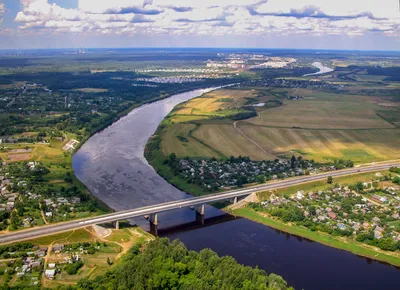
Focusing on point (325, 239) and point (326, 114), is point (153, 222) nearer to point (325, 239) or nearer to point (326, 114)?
point (325, 239)

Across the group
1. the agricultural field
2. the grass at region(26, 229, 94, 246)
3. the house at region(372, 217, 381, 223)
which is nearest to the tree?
the agricultural field

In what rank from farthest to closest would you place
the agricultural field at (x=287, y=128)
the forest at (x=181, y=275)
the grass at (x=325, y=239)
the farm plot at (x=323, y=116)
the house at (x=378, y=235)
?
the farm plot at (x=323, y=116) < the agricultural field at (x=287, y=128) < the house at (x=378, y=235) < the grass at (x=325, y=239) < the forest at (x=181, y=275)

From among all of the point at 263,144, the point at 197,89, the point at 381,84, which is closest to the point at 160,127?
the point at 263,144

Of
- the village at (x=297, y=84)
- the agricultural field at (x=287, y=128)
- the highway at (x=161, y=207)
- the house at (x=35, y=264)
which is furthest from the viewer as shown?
the village at (x=297, y=84)

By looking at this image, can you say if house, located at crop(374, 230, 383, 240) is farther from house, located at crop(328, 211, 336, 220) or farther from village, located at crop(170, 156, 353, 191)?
village, located at crop(170, 156, 353, 191)

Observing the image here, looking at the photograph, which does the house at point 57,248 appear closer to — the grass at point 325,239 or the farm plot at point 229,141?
the grass at point 325,239

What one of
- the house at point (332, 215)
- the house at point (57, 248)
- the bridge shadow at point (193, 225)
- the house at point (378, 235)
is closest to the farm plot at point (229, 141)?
the bridge shadow at point (193, 225)

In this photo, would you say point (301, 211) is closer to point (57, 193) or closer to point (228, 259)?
point (228, 259)
